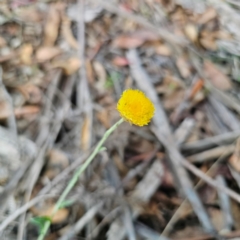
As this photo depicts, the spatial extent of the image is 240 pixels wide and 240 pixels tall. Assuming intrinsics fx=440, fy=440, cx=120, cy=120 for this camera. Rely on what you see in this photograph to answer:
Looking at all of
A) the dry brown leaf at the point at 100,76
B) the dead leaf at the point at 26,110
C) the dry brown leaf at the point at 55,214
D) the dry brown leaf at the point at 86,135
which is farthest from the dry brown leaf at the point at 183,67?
the dry brown leaf at the point at 55,214

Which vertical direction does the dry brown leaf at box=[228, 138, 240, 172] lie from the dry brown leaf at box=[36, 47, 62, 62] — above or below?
above

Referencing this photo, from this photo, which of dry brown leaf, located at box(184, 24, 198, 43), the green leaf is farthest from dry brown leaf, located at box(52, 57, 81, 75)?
the green leaf

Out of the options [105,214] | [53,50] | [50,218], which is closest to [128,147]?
Answer: [105,214]

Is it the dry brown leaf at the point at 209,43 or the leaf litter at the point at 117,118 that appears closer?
the leaf litter at the point at 117,118

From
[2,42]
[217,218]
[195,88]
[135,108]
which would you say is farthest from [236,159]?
[2,42]

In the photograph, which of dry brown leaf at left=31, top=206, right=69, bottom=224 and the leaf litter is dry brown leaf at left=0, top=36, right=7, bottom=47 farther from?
dry brown leaf at left=31, top=206, right=69, bottom=224

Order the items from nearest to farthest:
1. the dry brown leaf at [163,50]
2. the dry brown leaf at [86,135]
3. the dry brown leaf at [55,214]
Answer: the dry brown leaf at [55,214] → the dry brown leaf at [86,135] → the dry brown leaf at [163,50]

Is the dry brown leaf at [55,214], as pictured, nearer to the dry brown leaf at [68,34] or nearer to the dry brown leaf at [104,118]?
the dry brown leaf at [104,118]

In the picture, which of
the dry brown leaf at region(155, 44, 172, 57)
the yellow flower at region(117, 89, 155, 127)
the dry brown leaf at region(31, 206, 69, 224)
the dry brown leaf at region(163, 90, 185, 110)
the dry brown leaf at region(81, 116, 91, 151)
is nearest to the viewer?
the yellow flower at region(117, 89, 155, 127)

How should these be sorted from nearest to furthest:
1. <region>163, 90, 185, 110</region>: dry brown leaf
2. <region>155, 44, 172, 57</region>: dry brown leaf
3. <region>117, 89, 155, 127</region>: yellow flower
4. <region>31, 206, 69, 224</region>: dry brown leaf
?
<region>117, 89, 155, 127</region>: yellow flower, <region>31, 206, 69, 224</region>: dry brown leaf, <region>163, 90, 185, 110</region>: dry brown leaf, <region>155, 44, 172, 57</region>: dry brown leaf
